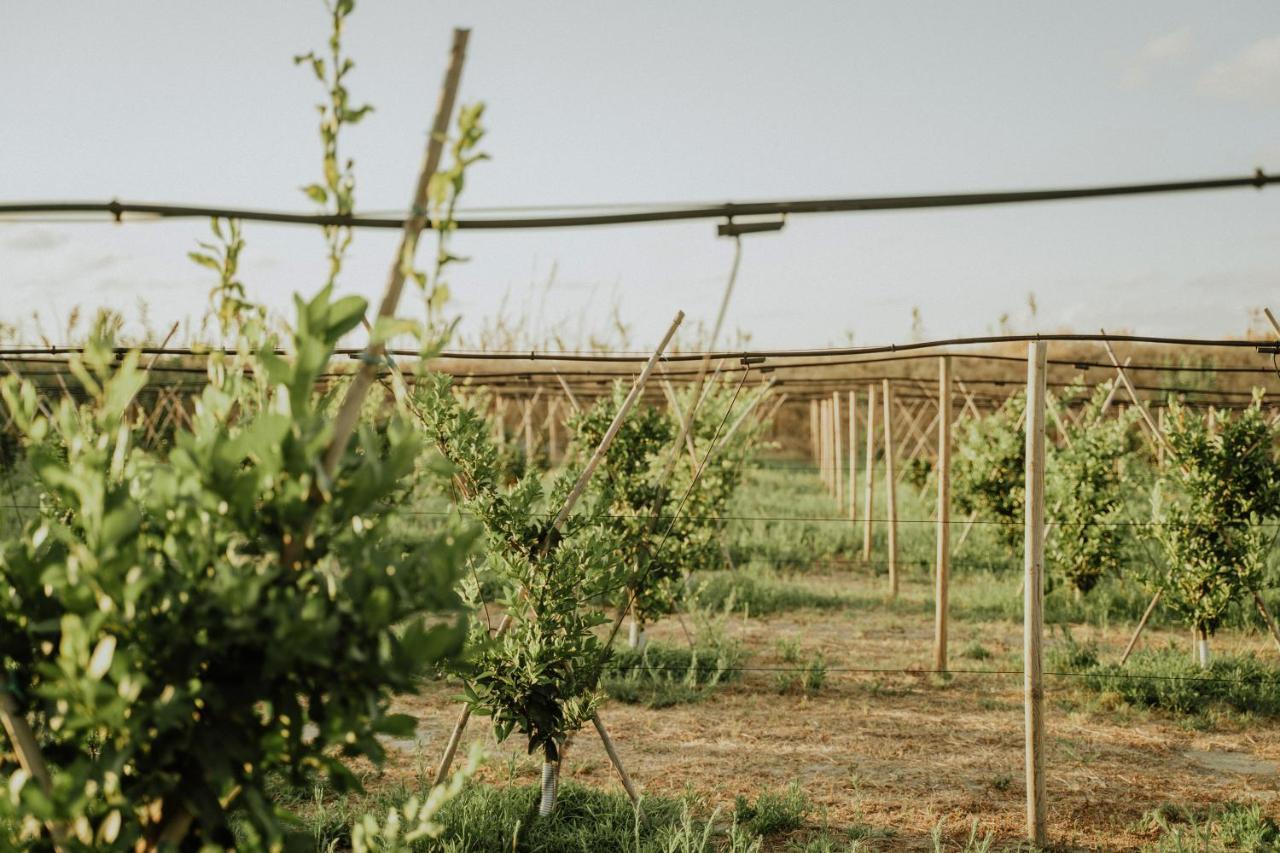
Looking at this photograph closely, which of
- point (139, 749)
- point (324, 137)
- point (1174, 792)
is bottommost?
point (1174, 792)

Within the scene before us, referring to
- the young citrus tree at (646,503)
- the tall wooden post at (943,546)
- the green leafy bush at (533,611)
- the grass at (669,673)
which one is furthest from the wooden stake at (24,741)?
the tall wooden post at (943,546)

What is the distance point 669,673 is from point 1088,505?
476 centimetres

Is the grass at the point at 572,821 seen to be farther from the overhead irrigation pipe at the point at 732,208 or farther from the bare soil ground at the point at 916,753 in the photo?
the overhead irrigation pipe at the point at 732,208

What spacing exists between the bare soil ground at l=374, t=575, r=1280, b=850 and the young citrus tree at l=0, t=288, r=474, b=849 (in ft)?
10.7

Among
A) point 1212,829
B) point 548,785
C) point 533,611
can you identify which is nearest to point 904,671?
point 1212,829

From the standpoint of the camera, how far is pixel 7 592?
1.49 m

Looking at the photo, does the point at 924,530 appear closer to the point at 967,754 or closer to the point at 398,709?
the point at 967,754

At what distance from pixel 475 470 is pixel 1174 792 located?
414 centimetres

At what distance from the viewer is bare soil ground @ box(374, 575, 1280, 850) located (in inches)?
180

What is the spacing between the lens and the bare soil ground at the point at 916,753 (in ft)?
15.0

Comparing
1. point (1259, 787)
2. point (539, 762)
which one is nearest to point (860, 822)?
point (539, 762)

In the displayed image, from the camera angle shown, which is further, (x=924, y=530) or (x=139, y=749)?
(x=924, y=530)

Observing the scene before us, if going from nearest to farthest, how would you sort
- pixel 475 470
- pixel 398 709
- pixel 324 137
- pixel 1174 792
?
pixel 324 137, pixel 475 470, pixel 1174 792, pixel 398 709

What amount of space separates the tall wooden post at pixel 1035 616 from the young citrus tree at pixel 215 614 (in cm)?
339
